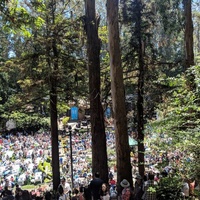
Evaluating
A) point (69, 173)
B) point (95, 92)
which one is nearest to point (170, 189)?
point (95, 92)

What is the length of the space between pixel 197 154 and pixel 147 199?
1.98m

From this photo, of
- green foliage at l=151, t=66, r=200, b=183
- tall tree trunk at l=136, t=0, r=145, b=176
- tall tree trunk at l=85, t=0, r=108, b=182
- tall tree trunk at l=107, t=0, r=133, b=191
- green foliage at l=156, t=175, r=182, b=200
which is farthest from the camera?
tall tree trunk at l=136, t=0, r=145, b=176

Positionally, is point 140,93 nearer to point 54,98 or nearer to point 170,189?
point 54,98

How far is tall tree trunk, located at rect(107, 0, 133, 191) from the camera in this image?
877cm

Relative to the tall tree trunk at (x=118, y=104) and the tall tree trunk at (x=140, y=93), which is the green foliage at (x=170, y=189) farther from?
the tall tree trunk at (x=140, y=93)

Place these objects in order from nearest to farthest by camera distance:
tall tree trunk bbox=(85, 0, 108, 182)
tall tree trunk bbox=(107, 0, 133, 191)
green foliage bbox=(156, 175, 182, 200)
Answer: green foliage bbox=(156, 175, 182, 200) → tall tree trunk bbox=(107, 0, 133, 191) → tall tree trunk bbox=(85, 0, 108, 182)

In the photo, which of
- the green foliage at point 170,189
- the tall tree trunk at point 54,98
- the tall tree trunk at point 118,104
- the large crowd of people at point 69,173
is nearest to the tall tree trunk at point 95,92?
the large crowd of people at point 69,173

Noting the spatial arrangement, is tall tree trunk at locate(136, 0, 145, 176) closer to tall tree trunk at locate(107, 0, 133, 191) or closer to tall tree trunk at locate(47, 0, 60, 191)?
tall tree trunk at locate(47, 0, 60, 191)

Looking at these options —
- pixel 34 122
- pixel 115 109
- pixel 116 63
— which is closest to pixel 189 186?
pixel 115 109

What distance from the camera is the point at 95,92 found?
10.0 m

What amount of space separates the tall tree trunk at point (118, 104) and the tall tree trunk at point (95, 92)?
4.04 feet

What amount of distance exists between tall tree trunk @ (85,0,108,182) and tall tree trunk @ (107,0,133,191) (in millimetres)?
1230

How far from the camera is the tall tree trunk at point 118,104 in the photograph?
8.77 m

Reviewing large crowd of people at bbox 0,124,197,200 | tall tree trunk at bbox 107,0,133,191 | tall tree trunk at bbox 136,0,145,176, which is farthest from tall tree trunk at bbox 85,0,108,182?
tall tree trunk at bbox 136,0,145,176
